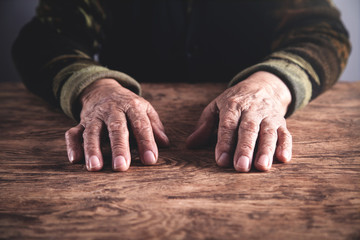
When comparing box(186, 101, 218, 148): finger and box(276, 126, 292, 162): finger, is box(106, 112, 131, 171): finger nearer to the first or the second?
box(186, 101, 218, 148): finger

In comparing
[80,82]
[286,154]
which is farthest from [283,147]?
[80,82]

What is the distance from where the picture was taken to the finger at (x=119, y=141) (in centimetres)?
50

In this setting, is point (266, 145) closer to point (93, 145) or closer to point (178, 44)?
Result: point (93, 145)

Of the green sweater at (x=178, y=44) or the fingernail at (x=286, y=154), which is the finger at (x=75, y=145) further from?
the fingernail at (x=286, y=154)

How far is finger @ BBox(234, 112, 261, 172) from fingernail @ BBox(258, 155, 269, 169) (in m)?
0.02

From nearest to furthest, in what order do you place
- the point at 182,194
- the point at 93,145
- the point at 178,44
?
the point at 182,194, the point at 93,145, the point at 178,44

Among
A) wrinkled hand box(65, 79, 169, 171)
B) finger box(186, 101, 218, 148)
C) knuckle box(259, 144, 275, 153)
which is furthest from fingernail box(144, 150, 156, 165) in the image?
knuckle box(259, 144, 275, 153)

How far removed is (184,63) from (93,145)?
71 centimetres

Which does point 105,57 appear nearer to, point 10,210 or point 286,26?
point 286,26

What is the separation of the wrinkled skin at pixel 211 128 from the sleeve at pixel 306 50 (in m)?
0.07

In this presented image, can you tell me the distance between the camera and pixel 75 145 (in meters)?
0.56

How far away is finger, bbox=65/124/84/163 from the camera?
21.3 inches

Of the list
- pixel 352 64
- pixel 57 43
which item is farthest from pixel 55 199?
pixel 352 64

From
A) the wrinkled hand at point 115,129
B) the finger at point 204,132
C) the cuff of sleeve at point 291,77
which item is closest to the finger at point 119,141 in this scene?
the wrinkled hand at point 115,129
